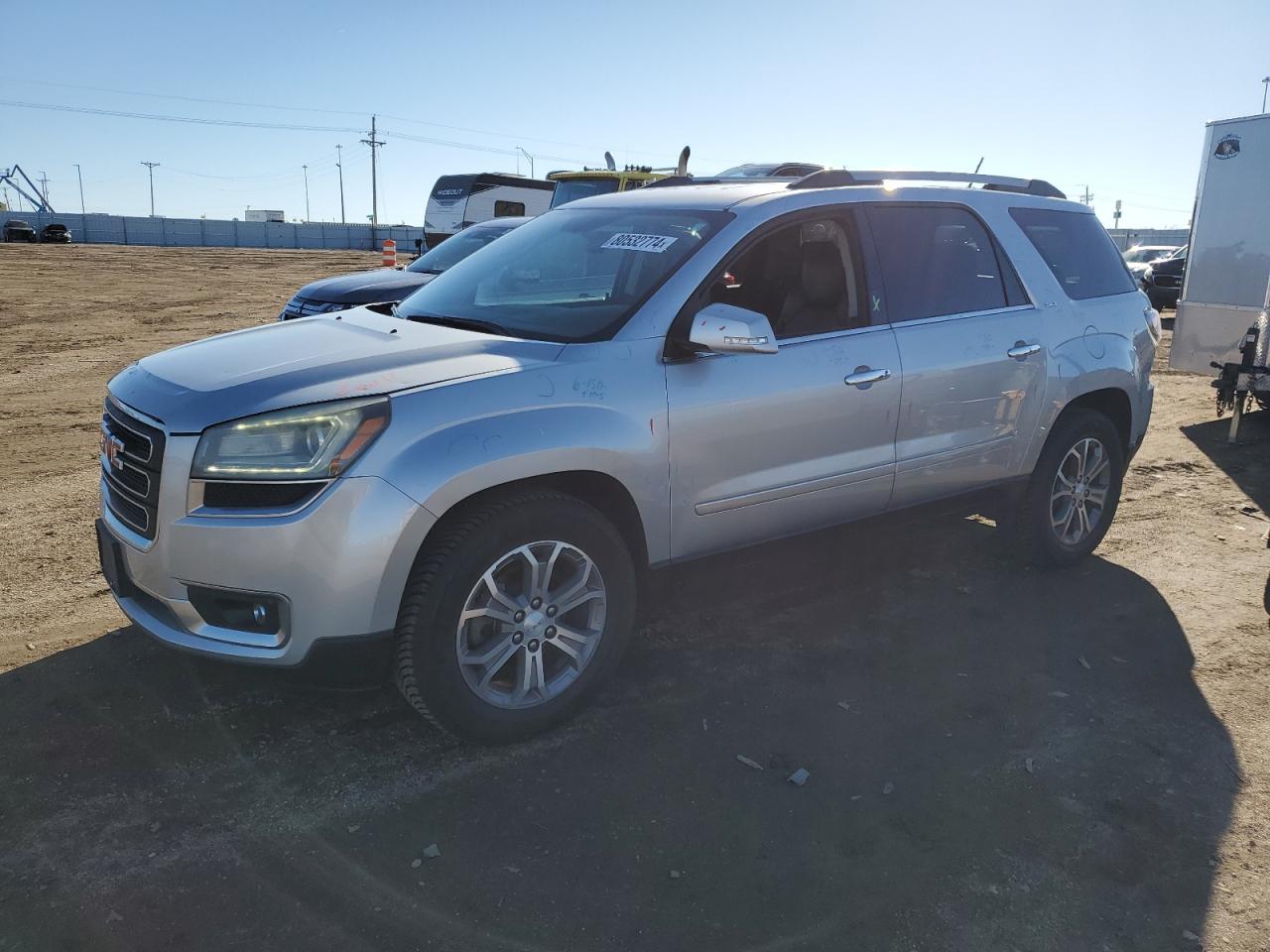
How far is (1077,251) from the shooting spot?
5.12 metres

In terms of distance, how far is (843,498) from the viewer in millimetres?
4094

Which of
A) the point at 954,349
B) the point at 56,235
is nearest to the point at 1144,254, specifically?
the point at 954,349

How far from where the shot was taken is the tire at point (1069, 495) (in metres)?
4.96

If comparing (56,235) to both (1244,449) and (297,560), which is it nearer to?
(1244,449)

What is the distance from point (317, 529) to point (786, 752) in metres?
1.74

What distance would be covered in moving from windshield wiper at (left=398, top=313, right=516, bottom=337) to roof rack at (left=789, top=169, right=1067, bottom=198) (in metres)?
1.45

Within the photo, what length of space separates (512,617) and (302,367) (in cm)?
106

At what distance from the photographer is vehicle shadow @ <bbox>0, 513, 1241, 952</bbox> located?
102 inches

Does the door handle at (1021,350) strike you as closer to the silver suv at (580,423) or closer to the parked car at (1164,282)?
the silver suv at (580,423)

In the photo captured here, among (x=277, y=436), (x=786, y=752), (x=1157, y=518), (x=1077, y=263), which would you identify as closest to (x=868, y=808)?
(x=786, y=752)

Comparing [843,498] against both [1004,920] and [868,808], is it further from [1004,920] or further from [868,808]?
[1004,920]

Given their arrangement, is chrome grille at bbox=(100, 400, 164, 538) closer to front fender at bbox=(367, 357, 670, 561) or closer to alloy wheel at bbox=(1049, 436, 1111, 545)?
front fender at bbox=(367, 357, 670, 561)

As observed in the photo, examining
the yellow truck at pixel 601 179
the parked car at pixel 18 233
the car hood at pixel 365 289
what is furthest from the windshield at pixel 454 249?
the parked car at pixel 18 233

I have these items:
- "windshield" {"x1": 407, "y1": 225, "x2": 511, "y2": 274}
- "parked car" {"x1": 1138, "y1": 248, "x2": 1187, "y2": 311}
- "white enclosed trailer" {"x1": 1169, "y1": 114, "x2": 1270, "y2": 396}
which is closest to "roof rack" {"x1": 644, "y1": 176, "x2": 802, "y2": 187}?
"windshield" {"x1": 407, "y1": 225, "x2": 511, "y2": 274}
